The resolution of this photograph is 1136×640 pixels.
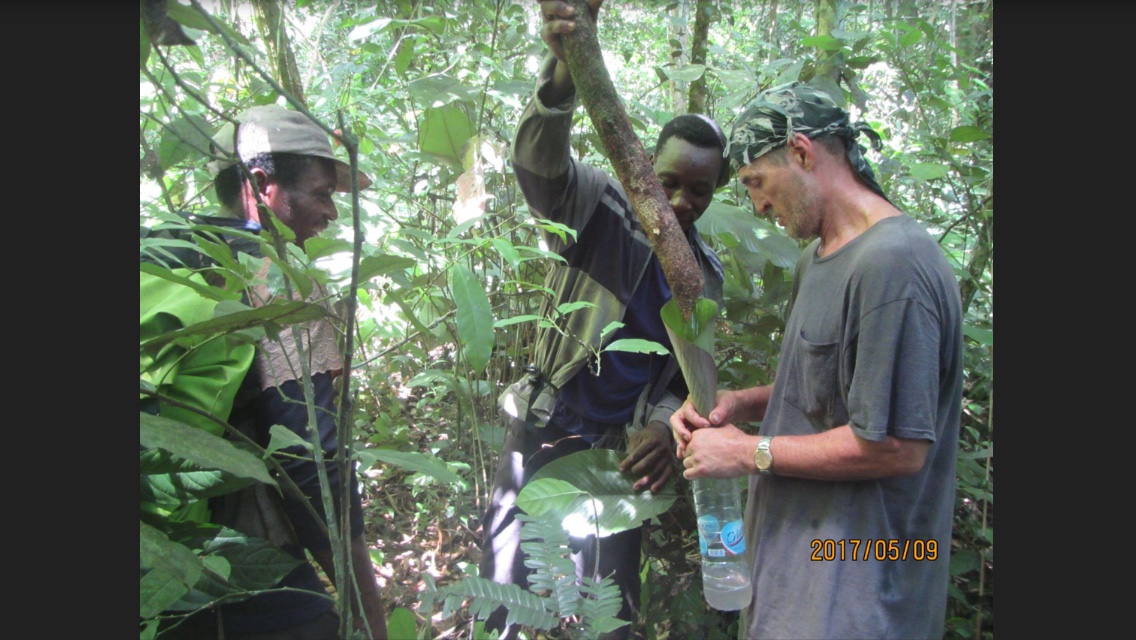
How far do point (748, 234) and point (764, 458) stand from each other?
0.83 m

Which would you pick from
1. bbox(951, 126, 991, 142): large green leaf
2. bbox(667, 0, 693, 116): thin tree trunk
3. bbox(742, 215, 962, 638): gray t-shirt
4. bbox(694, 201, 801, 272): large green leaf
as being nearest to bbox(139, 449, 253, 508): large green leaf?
bbox(742, 215, 962, 638): gray t-shirt

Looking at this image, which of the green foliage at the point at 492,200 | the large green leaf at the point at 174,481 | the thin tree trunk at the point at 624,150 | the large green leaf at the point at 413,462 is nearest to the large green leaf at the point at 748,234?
the green foliage at the point at 492,200

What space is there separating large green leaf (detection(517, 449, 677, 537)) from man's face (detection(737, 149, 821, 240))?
71 cm

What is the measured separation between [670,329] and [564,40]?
0.57 m

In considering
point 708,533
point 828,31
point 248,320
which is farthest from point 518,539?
point 828,31

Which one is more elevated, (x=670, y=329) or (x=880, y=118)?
(x=880, y=118)

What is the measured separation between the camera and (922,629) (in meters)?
1.27

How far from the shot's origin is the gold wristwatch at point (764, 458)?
1.30 m

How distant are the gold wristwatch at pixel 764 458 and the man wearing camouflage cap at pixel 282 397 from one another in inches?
29.6

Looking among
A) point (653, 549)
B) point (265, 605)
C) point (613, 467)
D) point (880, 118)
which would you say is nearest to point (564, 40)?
point (613, 467)

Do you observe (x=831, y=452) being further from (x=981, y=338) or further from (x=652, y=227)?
(x=981, y=338)

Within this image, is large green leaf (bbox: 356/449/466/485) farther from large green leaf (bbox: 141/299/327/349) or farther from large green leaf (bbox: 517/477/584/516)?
large green leaf (bbox: 517/477/584/516)

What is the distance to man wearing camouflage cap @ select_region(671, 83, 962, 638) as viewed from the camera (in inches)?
45.9
